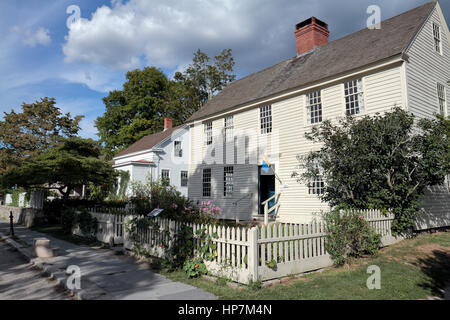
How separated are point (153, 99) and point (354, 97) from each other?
2998cm

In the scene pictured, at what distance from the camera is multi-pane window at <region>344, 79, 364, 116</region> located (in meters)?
12.1

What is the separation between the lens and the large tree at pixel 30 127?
116ft

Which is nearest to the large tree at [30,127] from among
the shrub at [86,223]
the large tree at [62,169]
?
the large tree at [62,169]

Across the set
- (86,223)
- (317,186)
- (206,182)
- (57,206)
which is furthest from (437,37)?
(57,206)

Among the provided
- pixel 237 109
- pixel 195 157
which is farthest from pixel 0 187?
pixel 237 109

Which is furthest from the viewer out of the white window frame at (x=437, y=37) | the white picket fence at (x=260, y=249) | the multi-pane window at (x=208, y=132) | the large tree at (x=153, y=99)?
Result: the large tree at (x=153, y=99)

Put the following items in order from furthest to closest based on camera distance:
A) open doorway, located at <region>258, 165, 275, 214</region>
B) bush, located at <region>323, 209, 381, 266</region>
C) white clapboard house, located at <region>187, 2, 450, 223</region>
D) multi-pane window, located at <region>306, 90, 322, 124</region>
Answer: open doorway, located at <region>258, 165, 275, 214</region> → multi-pane window, located at <region>306, 90, 322, 124</region> → white clapboard house, located at <region>187, 2, 450, 223</region> → bush, located at <region>323, 209, 381, 266</region>

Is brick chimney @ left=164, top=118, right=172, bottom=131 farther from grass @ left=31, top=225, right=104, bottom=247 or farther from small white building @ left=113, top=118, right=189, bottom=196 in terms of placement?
grass @ left=31, top=225, right=104, bottom=247

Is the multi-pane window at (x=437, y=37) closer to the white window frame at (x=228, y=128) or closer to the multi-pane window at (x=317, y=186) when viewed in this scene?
the multi-pane window at (x=317, y=186)

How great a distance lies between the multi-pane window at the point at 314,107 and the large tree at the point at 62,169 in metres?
11.0

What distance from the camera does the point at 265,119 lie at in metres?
16.0

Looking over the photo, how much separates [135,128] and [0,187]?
20.7 metres

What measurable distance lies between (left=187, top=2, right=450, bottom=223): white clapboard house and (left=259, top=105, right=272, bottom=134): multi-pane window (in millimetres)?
51

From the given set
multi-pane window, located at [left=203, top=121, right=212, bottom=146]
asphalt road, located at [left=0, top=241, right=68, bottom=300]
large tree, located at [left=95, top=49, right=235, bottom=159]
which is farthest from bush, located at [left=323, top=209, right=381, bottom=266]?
large tree, located at [left=95, top=49, right=235, bottom=159]
